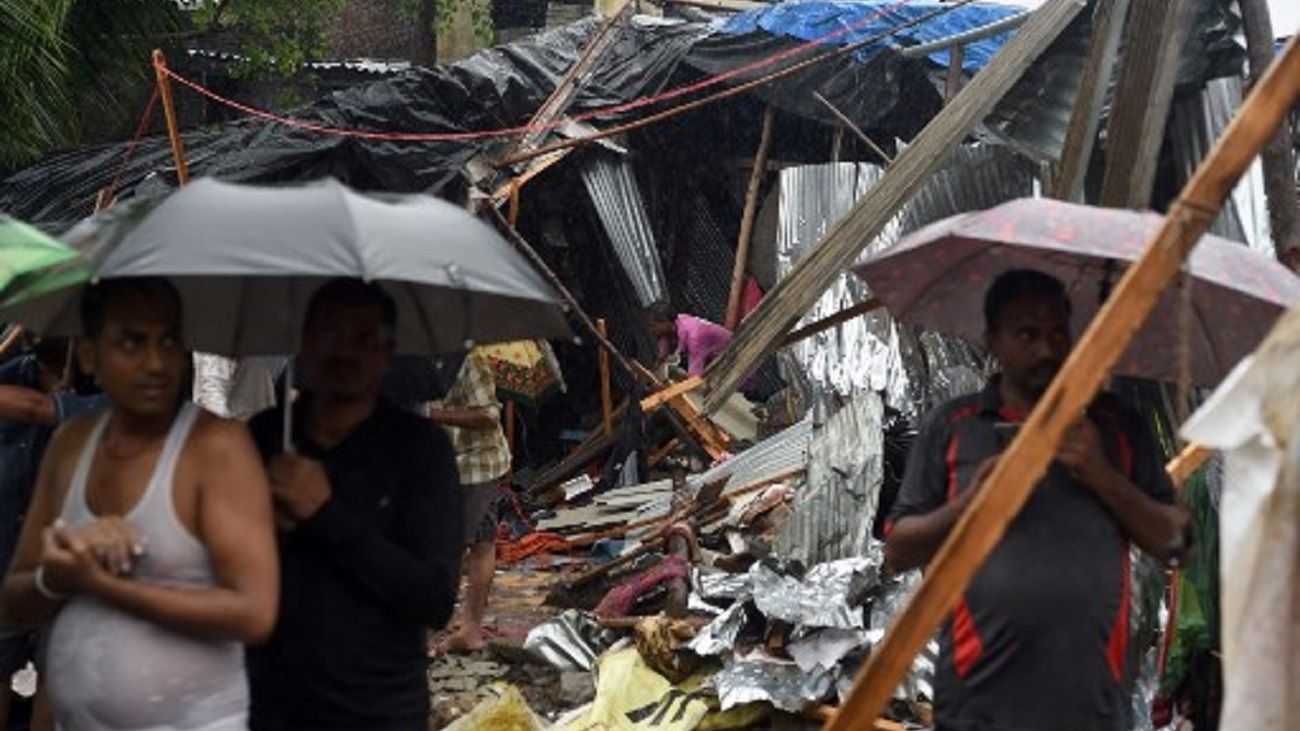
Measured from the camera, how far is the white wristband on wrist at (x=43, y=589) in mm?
2828

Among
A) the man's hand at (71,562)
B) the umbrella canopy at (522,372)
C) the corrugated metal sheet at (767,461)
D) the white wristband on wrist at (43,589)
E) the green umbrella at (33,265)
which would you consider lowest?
the corrugated metal sheet at (767,461)

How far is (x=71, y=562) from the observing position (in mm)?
2721

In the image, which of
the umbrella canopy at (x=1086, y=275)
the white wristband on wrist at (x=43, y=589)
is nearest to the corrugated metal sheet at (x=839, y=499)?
the umbrella canopy at (x=1086, y=275)

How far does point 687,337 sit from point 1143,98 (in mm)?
6955

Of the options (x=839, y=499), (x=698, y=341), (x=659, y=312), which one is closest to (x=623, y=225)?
(x=659, y=312)

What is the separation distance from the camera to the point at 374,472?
311 cm

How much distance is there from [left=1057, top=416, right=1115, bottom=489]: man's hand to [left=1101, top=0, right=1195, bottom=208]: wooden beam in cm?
241

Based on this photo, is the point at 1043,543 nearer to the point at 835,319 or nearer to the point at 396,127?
the point at 835,319

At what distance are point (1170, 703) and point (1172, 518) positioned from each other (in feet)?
9.21

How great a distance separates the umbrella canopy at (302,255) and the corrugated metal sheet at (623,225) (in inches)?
359

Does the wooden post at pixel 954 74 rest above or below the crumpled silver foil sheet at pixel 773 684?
above

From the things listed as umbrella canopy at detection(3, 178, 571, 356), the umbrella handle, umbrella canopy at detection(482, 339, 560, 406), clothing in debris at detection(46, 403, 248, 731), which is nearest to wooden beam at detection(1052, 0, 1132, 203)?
umbrella canopy at detection(3, 178, 571, 356)

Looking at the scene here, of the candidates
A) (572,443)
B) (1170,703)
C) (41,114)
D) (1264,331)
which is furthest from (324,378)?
(572,443)

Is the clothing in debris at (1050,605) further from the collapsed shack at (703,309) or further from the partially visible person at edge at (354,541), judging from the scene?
the collapsed shack at (703,309)
